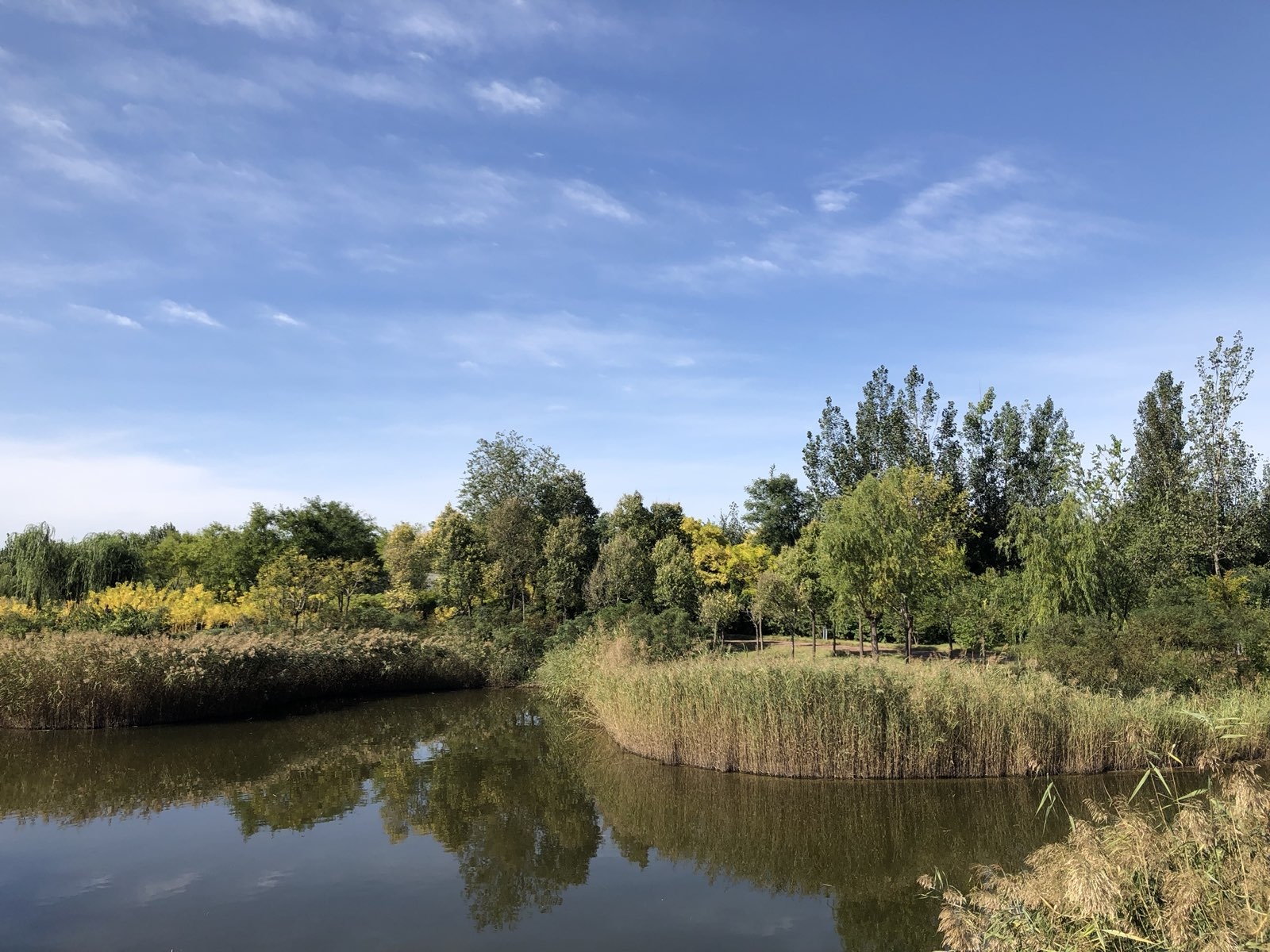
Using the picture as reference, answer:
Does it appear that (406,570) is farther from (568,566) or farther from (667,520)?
(667,520)

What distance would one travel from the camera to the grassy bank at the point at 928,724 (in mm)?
12641

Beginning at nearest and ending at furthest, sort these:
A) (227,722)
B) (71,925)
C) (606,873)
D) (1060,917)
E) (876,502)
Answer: (1060,917)
(71,925)
(606,873)
(227,722)
(876,502)

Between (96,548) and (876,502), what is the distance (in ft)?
97.3

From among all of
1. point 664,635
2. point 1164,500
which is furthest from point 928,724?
point 1164,500

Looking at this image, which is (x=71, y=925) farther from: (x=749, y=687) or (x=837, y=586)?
(x=837, y=586)

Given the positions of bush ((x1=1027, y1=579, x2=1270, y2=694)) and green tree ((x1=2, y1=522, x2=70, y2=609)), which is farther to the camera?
green tree ((x1=2, y1=522, x2=70, y2=609))

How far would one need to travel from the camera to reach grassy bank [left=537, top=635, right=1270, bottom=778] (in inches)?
498

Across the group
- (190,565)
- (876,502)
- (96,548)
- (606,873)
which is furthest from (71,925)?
(190,565)

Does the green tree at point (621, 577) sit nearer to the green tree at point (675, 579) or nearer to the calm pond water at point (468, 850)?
the green tree at point (675, 579)

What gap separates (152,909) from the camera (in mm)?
8391

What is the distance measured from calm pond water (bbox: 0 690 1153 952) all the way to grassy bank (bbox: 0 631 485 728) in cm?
159

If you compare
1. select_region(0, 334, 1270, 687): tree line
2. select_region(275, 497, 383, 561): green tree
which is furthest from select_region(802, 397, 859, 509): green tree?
select_region(275, 497, 383, 561): green tree

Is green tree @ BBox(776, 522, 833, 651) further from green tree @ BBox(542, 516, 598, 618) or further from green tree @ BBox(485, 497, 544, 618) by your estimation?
green tree @ BBox(485, 497, 544, 618)

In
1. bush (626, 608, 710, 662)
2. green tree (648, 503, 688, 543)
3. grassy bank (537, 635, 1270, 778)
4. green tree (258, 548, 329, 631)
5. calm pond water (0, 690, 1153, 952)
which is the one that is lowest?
calm pond water (0, 690, 1153, 952)
